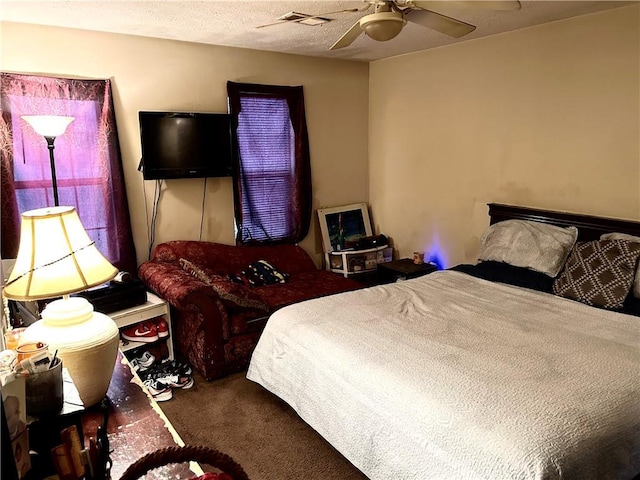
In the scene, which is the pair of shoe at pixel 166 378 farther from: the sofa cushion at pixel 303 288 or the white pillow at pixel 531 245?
the white pillow at pixel 531 245

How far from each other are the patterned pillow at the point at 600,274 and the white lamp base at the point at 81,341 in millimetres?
2551

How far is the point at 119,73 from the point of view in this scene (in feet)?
11.1

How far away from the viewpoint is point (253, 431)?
2635 mm

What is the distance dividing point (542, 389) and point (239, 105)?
123 inches

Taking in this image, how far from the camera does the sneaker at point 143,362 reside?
3.15 m

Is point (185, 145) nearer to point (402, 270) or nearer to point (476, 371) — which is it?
point (402, 270)

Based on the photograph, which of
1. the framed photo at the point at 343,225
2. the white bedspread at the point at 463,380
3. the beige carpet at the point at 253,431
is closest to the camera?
the white bedspread at the point at 463,380

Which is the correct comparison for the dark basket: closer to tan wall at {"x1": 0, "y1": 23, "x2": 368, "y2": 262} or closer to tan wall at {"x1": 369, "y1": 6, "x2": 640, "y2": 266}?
tan wall at {"x1": 0, "y1": 23, "x2": 368, "y2": 262}

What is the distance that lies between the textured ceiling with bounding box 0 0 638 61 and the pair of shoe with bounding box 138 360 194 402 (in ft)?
7.47

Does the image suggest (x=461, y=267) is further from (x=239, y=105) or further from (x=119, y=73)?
(x=119, y=73)

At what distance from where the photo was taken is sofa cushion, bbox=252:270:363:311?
3562 millimetres

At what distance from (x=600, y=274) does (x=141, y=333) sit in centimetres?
288

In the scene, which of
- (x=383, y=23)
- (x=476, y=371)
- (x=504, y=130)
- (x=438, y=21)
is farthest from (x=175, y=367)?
(x=504, y=130)

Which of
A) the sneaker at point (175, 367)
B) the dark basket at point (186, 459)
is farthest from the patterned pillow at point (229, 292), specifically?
the dark basket at point (186, 459)
